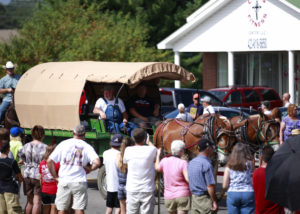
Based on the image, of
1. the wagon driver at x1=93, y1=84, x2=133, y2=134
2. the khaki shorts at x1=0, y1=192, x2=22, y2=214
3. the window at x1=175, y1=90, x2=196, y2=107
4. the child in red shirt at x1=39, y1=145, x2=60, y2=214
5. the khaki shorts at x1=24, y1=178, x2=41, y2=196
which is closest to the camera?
the khaki shorts at x1=0, y1=192, x2=22, y2=214

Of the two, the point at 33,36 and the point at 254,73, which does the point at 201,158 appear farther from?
the point at 254,73

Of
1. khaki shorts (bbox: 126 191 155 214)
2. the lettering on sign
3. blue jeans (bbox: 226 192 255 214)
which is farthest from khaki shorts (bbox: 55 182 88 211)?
the lettering on sign

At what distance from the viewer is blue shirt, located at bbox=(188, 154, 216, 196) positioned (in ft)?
29.9

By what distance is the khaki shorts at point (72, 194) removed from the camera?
33.1 ft

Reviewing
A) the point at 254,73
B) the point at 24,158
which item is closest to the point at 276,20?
the point at 254,73

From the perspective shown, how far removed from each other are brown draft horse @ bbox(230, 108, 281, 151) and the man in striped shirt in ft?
12.8

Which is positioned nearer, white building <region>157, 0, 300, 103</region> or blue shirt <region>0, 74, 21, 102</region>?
blue shirt <region>0, 74, 21, 102</region>

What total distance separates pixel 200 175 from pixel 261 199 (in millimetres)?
981

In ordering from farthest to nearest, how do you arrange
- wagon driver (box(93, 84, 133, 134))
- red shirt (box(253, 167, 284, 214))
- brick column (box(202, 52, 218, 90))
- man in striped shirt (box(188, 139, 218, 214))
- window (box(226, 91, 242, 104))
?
brick column (box(202, 52, 218, 90))
window (box(226, 91, 242, 104))
wagon driver (box(93, 84, 133, 134))
man in striped shirt (box(188, 139, 218, 214))
red shirt (box(253, 167, 284, 214))

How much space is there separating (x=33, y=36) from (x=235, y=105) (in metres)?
11.1

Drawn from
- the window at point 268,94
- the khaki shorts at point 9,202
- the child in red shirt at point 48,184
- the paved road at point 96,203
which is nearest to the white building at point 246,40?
the window at point 268,94

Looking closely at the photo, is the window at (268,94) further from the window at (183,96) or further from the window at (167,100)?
the window at (167,100)

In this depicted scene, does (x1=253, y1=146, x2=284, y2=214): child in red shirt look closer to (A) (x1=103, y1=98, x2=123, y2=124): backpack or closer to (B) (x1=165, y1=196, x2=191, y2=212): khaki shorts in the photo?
(B) (x1=165, y1=196, x2=191, y2=212): khaki shorts

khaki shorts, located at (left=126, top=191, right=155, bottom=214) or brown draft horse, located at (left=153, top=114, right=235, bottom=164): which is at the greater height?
brown draft horse, located at (left=153, top=114, right=235, bottom=164)
